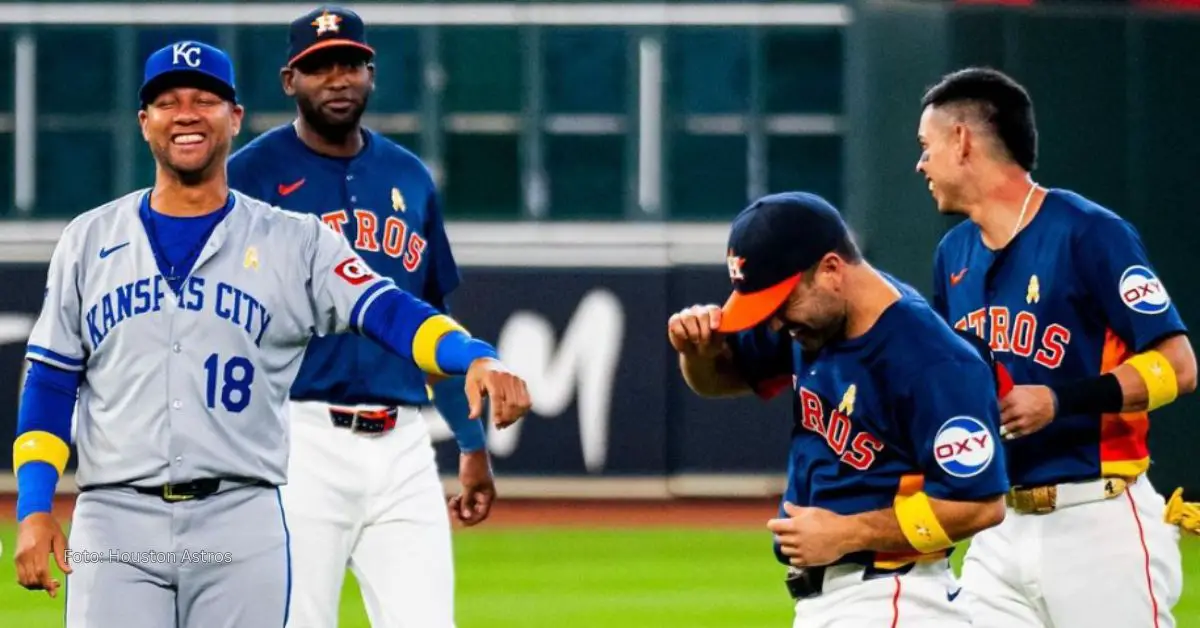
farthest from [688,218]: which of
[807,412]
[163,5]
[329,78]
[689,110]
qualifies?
[807,412]

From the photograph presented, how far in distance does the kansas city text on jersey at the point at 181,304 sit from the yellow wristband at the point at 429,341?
369mm

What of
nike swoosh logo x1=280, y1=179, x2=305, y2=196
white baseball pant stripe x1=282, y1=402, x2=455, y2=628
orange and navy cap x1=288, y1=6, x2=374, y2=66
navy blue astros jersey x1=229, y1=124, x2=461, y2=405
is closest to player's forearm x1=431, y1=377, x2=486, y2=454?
navy blue astros jersey x1=229, y1=124, x2=461, y2=405

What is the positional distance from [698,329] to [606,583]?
6522 millimetres

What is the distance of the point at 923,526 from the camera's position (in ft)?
14.0

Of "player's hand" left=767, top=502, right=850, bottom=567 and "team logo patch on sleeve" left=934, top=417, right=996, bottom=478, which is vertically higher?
"team logo patch on sleeve" left=934, top=417, right=996, bottom=478

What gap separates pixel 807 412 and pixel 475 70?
37.6 feet

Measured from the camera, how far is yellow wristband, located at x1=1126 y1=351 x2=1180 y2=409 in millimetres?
4941

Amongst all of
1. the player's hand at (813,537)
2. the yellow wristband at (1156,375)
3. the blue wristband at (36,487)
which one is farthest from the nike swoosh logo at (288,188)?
the yellow wristband at (1156,375)

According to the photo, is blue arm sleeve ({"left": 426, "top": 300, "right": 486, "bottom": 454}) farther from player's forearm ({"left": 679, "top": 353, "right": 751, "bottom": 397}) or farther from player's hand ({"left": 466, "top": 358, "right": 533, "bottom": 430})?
player's hand ({"left": 466, "top": 358, "right": 533, "bottom": 430})

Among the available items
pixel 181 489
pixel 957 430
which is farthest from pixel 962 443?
pixel 181 489

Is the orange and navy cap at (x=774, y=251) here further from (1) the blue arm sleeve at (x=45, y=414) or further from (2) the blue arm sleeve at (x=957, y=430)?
(1) the blue arm sleeve at (x=45, y=414)

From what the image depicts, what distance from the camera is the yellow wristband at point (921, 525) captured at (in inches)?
168

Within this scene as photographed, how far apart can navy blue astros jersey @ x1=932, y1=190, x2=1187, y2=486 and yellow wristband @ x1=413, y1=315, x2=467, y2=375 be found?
1428mm

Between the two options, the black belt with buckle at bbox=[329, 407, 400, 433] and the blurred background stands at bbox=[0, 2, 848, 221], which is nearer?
the black belt with buckle at bbox=[329, 407, 400, 433]
